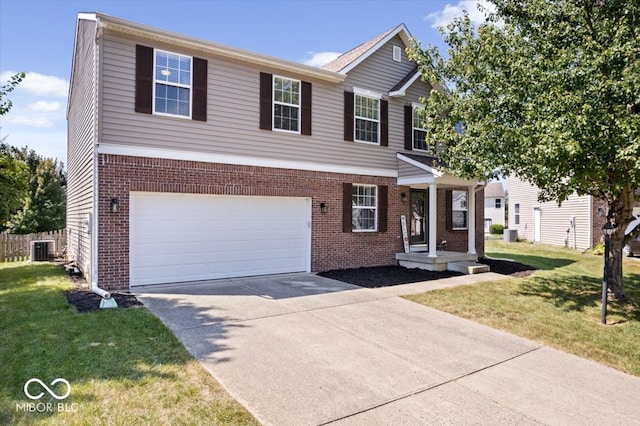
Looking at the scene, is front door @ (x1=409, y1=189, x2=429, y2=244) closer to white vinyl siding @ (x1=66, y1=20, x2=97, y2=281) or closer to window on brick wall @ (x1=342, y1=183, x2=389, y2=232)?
window on brick wall @ (x1=342, y1=183, x2=389, y2=232)

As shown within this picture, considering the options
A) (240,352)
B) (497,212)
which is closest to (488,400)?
(240,352)

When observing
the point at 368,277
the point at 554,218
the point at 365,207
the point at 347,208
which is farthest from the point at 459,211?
the point at 554,218

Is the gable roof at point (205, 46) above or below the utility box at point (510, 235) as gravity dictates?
above

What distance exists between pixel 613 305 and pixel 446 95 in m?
6.29

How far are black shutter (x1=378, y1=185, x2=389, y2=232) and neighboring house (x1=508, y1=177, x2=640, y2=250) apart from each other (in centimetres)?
1137

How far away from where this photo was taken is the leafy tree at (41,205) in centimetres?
2297

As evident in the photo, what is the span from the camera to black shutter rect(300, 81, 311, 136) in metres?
11.1

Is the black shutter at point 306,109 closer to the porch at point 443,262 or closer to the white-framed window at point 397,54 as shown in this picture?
the white-framed window at point 397,54

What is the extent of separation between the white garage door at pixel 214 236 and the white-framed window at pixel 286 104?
6.84 feet

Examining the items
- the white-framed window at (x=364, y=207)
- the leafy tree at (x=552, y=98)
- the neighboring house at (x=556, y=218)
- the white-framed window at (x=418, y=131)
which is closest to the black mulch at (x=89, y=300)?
the white-framed window at (x=364, y=207)

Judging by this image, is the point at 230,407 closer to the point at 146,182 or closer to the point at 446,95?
the point at 146,182

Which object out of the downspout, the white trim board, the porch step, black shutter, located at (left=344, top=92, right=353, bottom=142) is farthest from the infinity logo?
the porch step

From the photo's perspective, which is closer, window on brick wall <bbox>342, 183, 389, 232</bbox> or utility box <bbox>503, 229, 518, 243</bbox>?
window on brick wall <bbox>342, 183, 389, 232</bbox>

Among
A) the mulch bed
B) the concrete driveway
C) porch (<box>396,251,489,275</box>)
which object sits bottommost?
the concrete driveway
